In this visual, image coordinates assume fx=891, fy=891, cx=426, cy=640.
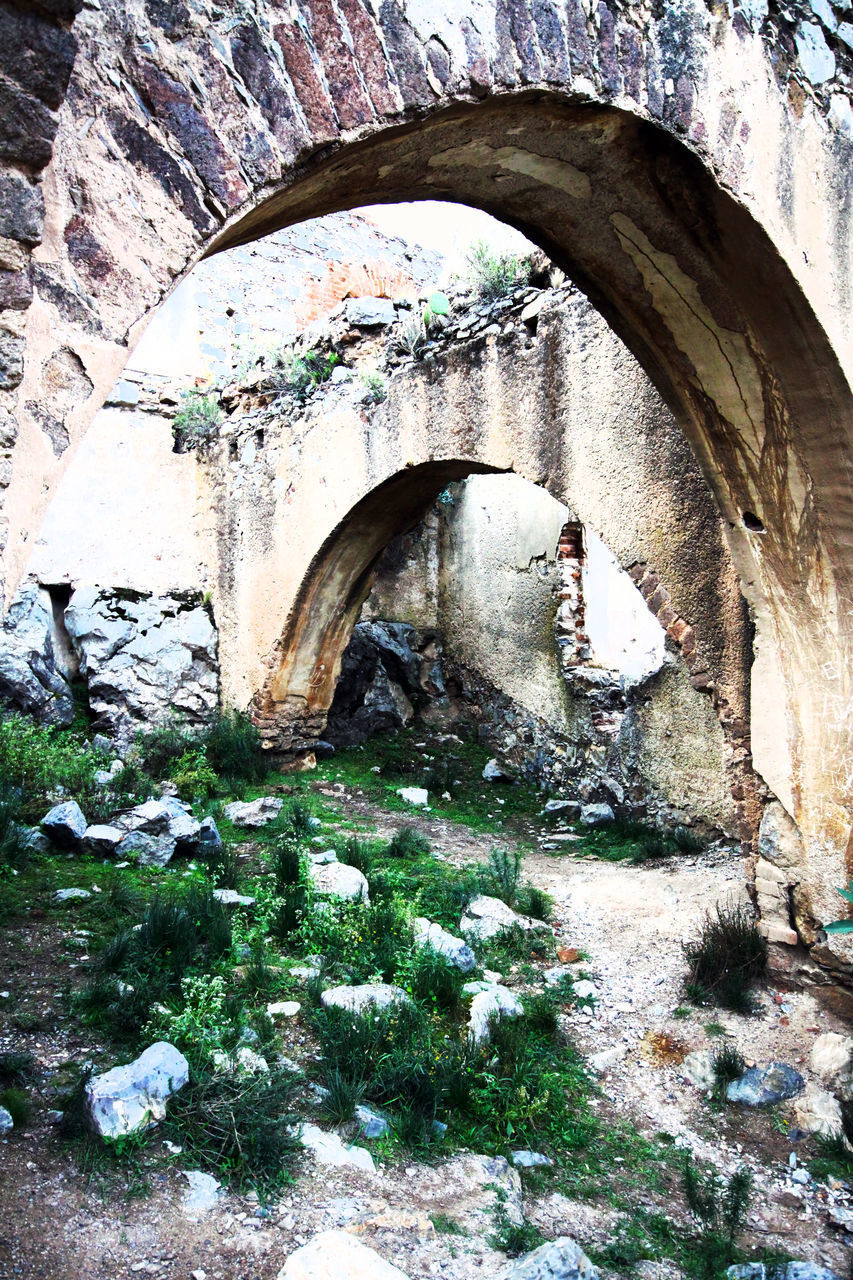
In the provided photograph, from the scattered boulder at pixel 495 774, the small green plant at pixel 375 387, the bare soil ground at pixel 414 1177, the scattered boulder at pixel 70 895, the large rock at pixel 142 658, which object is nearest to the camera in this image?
the bare soil ground at pixel 414 1177

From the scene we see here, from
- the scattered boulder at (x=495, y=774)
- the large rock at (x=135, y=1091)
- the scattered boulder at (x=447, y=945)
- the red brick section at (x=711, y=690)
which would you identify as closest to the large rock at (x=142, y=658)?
the scattered boulder at (x=495, y=774)

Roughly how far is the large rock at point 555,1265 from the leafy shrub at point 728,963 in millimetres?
1718

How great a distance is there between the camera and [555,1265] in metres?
1.87

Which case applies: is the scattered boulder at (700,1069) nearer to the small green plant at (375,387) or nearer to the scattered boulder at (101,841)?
the scattered boulder at (101,841)

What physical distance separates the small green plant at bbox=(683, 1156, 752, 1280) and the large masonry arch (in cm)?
115

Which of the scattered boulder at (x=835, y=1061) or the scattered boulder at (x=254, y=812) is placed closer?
the scattered boulder at (x=835, y=1061)

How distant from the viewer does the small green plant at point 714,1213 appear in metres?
2.17

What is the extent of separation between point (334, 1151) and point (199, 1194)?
38cm

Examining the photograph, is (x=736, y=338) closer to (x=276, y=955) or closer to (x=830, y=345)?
(x=830, y=345)

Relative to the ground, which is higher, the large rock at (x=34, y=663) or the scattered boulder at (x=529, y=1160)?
the large rock at (x=34, y=663)

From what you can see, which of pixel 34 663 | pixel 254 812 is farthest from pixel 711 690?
pixel 34 663

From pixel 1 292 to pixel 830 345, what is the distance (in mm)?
2471

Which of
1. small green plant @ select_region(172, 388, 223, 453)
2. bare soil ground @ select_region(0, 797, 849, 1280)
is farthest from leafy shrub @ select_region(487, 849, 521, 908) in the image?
small green plant @ select_region(172, 388, 223, 453)

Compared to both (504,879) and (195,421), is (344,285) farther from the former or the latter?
(504,879)
